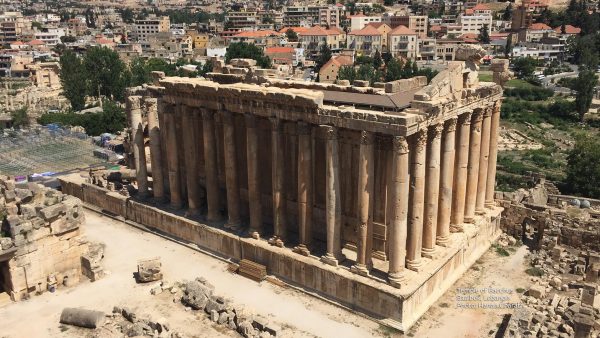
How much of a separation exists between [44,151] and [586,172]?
2103 inches

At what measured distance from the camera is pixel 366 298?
25.3 m

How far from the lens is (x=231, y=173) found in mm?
31406

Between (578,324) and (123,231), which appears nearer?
(578,324)

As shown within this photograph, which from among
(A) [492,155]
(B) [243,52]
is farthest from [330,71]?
(A) [492,155]

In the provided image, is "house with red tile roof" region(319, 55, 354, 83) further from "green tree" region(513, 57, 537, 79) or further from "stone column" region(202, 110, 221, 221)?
"stone column" region(202, 110, 221, 221)

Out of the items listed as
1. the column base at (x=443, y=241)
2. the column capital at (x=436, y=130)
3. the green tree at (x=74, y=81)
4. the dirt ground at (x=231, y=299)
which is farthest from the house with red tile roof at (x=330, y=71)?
the column capital at (x=436, y=130)

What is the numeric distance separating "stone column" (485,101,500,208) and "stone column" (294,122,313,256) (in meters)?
11.9

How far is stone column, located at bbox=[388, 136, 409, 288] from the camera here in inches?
930

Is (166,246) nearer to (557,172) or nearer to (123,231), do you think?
(123,231)

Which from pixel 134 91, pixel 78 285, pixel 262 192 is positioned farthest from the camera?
pixel 134 91

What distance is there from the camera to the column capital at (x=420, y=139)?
2417 cm

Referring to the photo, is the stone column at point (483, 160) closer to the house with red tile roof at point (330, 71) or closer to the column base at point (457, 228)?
the column base at point (457, 228)

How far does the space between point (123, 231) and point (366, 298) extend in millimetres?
19063

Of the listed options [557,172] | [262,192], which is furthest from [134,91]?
[557,172]
